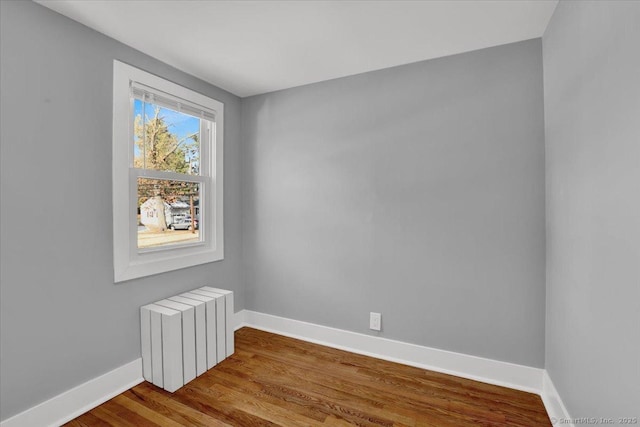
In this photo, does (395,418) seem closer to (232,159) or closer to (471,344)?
(471,344)

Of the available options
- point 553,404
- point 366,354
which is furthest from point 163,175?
point 553,404

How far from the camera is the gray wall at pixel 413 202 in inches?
79.3

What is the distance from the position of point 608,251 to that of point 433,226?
1.15 m

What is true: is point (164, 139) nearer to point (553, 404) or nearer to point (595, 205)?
point (595, 205)

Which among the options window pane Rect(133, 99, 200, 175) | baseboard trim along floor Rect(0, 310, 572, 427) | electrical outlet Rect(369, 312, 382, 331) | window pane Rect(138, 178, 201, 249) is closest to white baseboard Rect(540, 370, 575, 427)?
baseboard trim along floor Rect(0, 310, 572, 427)

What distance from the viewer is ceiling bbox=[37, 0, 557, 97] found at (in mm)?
1674

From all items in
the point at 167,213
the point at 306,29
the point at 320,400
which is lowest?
the point at 320,400

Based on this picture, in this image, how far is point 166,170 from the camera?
2416 mm

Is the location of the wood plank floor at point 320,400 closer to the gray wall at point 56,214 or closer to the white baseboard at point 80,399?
the white baseboard at point 80,399

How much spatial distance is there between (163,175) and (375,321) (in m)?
2.08

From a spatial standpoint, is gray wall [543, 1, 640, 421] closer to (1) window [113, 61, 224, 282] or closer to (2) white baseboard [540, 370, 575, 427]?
(2) white baseboard [540, 370, 575, 427]

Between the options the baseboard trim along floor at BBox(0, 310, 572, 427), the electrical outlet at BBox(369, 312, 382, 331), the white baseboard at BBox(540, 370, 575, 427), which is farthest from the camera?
the electrical outlet at BBox(369, 312, 382, 331)

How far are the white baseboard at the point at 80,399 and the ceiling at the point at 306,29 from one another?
88.0 inches

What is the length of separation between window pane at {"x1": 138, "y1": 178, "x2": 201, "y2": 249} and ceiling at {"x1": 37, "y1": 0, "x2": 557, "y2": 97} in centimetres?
98
